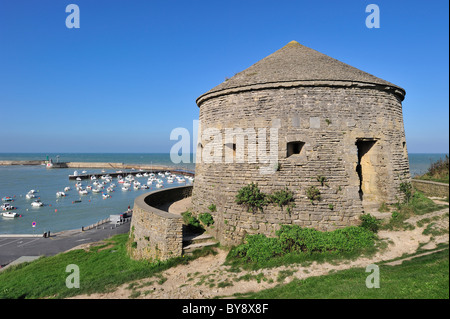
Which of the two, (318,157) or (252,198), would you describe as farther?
(252,198)

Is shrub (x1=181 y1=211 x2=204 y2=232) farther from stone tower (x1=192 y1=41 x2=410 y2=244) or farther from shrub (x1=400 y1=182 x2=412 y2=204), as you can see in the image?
shrub (x1=400 y1=182 x2=412 y2=204)

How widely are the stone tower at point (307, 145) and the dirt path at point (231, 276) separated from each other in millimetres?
1599

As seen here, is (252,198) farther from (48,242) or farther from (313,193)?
(48,242)

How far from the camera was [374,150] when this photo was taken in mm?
10539

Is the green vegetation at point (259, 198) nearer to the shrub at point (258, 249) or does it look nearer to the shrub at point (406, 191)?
the shrub at point (258, 249)

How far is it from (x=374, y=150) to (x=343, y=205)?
9.92 ft

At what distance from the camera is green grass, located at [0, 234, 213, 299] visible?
357 inches

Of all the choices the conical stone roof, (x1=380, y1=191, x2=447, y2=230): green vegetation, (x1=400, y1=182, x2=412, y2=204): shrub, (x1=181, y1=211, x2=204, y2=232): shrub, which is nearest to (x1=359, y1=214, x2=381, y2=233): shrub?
(x1=380, y1=191, x2=447, y2=230): green vegetation

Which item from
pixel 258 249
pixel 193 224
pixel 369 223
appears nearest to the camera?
pixel 258 249

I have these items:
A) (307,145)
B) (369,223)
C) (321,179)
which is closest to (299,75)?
(307,145)

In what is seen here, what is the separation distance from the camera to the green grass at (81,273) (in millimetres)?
9070

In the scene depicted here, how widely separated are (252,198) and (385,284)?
16.6 ft

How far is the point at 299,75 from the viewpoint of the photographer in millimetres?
10016
